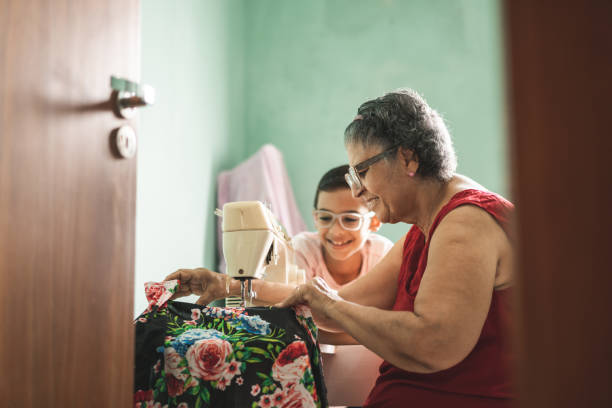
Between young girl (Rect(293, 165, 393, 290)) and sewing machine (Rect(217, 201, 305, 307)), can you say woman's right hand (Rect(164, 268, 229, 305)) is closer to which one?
sewing machine (Rect(217, 201, 305, 307))

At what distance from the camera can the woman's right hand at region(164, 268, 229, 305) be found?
1510mm

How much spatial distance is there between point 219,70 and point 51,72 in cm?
244

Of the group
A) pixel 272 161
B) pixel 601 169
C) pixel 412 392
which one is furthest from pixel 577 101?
pixel 272 161

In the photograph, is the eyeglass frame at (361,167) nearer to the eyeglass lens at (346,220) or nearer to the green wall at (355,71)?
the eyeglass lens at (346,220)

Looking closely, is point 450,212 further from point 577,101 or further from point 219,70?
point 219,70

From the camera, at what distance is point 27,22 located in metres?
0.83

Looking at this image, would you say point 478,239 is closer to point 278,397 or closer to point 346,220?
point 278,397

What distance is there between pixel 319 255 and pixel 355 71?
1.43 meters

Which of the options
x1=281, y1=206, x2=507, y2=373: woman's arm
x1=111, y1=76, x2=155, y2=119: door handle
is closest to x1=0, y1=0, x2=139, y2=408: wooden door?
x1=111, y1=76, x2=155, y2=119: door handle

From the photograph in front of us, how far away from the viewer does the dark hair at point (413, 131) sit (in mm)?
1480

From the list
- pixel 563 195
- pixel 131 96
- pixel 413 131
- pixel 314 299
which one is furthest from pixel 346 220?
pixel 563 195

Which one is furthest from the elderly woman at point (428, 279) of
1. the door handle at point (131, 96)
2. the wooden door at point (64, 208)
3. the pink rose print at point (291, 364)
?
the door handle at point (131, 96)

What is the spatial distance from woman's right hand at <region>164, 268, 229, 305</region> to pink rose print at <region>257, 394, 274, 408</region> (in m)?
0.47

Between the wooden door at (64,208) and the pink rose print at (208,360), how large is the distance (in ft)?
0.49
